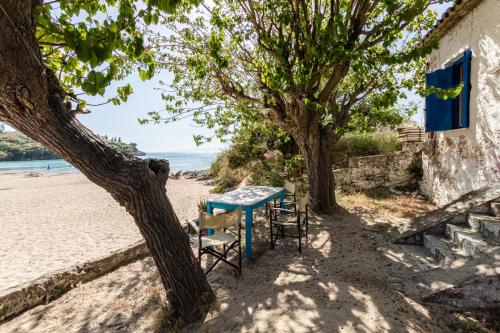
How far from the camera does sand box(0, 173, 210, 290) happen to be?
5.14 metres

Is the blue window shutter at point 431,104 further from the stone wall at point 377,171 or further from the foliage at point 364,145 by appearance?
the foliage at point 364,145

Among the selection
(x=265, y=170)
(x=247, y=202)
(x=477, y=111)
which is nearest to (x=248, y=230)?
(x=247, y=202)

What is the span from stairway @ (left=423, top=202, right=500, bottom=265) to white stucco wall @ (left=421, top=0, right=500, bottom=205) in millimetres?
1420

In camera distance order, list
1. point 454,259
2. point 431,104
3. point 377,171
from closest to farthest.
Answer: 1. point 454,259
2. point 431,104
3. point 377,171

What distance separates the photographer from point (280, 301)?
3402 millimetres

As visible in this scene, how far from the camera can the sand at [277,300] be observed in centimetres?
293

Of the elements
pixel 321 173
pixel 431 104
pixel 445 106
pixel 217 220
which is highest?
pixel 431 104

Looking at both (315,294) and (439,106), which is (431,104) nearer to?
(439,106)

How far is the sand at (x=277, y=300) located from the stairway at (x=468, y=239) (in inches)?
32.1

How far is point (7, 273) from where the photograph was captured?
15.7 feet

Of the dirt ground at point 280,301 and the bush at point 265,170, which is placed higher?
the bush at point 265,170

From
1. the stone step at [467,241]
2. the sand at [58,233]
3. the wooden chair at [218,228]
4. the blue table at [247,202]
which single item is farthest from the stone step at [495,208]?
the sand at [58,233]

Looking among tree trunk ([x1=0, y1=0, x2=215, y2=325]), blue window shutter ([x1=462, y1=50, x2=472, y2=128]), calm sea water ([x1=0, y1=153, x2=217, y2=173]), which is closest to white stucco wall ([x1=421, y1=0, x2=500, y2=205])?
blue window shutter ([x1=462, y1=50, x2=472, y2=128])

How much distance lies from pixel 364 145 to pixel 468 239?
7749 millimetres
